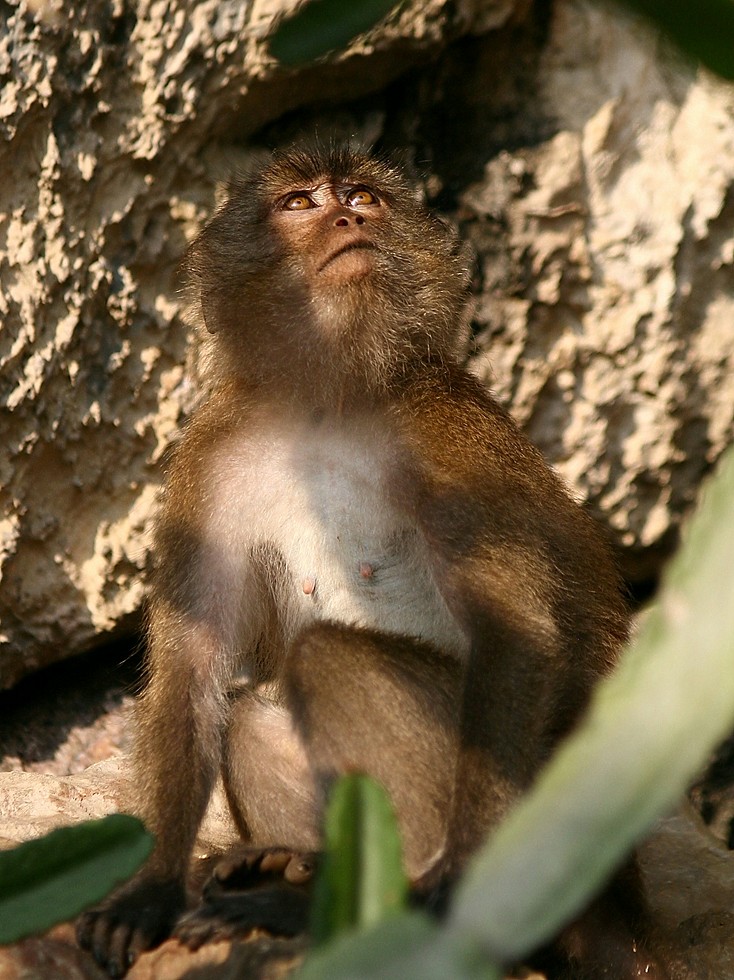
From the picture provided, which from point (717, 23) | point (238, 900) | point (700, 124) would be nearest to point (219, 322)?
point (238, 900)

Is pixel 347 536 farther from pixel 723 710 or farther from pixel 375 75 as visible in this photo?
pixel 723 710

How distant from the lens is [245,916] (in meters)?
2.76

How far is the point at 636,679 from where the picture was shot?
984 mm

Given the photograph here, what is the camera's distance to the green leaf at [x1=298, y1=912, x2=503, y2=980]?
941 mm

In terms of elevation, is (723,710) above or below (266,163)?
below

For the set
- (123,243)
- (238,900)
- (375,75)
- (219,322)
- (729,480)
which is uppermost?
(375,75)

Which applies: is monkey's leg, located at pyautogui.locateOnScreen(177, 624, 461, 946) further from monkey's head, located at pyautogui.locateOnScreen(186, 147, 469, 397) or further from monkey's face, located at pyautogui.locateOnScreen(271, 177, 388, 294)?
monkey's face, located at pyautogui.locateOnScreen(271, 177, 388, 294)

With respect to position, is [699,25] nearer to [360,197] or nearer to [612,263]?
[360,197]

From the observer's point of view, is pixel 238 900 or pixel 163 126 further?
pixel 163 126

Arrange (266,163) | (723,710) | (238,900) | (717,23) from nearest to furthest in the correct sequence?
(723,710) < (717,23) < (238,900) < (266,163)

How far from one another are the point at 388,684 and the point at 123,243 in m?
1.85

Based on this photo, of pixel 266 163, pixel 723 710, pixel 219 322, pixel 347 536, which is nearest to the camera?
pixel 723 710

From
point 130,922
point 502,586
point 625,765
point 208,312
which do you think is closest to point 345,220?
point 208,312

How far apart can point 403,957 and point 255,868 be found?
217cm
